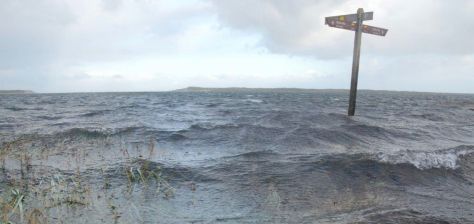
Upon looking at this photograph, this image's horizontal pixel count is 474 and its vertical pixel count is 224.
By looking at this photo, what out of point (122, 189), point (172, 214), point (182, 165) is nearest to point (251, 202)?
point (172, 214)

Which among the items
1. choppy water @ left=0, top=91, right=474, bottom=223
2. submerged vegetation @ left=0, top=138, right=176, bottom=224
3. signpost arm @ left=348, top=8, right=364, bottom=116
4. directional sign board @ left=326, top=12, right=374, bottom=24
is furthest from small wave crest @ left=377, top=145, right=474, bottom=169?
directional sign board @ left=326, top=12, right=374, bottom=24

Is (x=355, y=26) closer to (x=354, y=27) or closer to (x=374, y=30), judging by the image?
(x=354, y=27)

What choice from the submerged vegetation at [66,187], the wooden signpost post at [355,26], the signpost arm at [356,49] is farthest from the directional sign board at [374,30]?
the submerged vegetation at [66,187]

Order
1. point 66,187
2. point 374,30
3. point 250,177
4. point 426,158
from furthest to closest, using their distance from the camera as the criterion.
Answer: point 374,30, point 426,158, point 250,177, point 66,187

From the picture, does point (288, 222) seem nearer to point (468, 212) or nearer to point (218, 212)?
point (218, 212)

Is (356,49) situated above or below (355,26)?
below

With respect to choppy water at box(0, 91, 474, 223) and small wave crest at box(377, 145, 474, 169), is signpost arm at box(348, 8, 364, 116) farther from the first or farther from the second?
small wave crest at box(377, 145, 474, 169)

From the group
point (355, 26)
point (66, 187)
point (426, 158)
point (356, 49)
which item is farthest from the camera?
point (356, 49)

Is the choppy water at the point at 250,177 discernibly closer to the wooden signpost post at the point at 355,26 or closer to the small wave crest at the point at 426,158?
the small wave crest at the point at 426,158

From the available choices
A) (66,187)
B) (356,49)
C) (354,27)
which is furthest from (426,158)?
(354,27)

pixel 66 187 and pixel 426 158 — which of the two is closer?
pixel 66 187

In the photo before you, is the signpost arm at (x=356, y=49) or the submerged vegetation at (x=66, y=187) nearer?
the submerged vegetation at (x=66, y=187)

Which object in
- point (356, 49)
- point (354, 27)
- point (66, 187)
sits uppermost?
point (354, 27)

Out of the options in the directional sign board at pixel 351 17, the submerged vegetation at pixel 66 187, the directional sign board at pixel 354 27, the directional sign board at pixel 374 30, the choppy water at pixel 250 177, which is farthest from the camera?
the directional sign board at pixel 374 30
